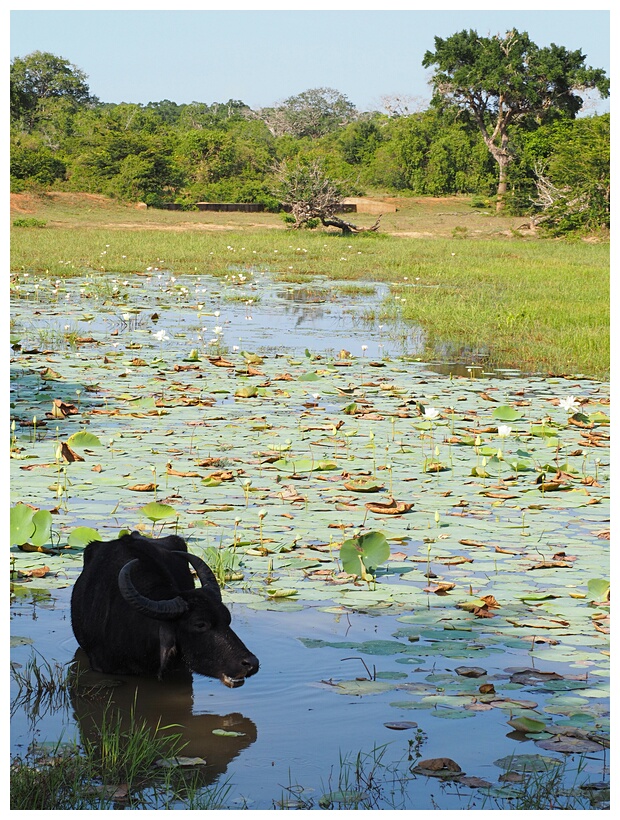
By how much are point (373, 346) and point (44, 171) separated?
95.8 ft

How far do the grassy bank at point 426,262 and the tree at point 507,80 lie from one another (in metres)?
7.65

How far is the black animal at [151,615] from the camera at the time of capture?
3.65 meters

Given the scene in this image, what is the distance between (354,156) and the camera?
177ft

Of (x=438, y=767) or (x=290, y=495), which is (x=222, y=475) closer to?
(x=290, y=495)

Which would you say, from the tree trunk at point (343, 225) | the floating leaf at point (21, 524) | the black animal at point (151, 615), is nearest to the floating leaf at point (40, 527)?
the floating leaf at point (21, 524)

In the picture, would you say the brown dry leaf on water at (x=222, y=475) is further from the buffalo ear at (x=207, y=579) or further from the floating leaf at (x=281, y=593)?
the buffalo ear at (x=207, y=579)

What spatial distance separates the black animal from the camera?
12.0 ft

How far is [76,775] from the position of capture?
2990 millimetres

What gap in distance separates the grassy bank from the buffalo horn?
727cm

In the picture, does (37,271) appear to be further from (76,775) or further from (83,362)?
(76,775)

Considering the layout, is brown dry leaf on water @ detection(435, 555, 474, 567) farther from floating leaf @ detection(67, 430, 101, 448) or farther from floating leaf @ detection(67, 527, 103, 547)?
floating leaf @ detection(67, 430, 101, 448)

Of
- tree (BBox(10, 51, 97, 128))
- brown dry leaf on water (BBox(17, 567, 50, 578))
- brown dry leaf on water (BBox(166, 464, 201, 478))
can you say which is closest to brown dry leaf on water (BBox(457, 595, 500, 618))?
brown dry leaf on water (BBox(17, 567, 50, 578))

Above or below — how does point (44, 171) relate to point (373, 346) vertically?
above

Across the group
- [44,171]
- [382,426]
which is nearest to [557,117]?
[44,171]
